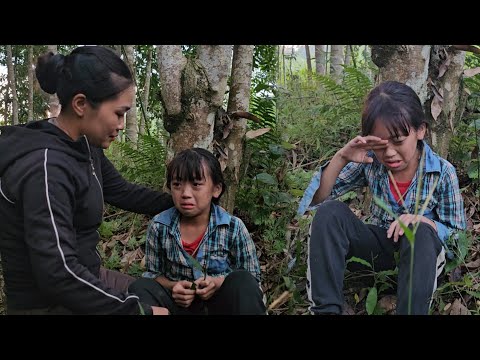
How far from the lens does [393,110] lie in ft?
8.70

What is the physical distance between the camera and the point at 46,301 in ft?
7.59

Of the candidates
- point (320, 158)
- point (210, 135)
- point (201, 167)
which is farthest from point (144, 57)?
point (201, 167)

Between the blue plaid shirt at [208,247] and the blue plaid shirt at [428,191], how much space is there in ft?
1.23

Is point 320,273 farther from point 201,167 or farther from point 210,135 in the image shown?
point 210,135

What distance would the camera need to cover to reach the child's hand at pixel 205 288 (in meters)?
2.67

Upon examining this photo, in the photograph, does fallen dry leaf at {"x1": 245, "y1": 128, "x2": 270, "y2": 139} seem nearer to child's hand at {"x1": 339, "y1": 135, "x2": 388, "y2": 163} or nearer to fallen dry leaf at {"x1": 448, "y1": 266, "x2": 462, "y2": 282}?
child's hand at {"x1": 339, "y1": 135, "x2": 388, "y2": 163}

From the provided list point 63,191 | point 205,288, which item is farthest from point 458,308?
point 63,191

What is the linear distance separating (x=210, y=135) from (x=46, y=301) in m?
1.51

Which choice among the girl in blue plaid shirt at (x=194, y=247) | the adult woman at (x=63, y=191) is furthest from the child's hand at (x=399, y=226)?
the adult woman at (x=63, y=191)

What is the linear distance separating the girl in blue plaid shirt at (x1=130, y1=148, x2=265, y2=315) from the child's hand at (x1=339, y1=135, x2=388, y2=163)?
0.68 meters

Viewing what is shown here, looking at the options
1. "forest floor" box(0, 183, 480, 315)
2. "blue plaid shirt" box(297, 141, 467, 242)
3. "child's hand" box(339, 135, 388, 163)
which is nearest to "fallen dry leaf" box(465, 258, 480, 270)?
"forest floor" box(0, 183, 480, 315)

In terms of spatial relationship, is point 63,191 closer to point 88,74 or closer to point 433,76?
point 88,74

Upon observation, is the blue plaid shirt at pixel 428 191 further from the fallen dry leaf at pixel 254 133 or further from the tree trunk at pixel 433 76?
the fallen dry leaf at pixel 254 133

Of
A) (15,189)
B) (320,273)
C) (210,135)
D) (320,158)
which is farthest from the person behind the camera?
(320,158)
